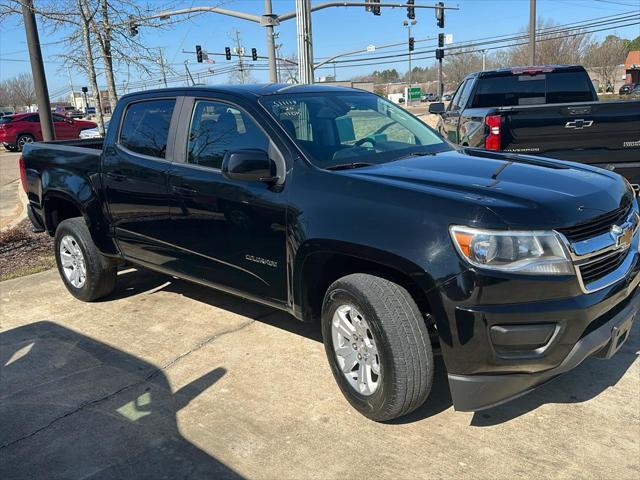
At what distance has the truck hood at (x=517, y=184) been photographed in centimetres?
273

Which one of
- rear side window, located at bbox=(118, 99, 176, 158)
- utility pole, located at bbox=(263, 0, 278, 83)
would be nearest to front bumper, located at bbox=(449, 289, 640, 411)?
Answer: rear side window, located at bbox=(118, 99, 176, 158)

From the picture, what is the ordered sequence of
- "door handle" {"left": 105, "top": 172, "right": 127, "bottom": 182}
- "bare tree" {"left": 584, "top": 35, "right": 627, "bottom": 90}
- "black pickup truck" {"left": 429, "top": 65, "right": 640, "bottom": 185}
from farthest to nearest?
1. "bare tree" {"left": 584, "top": 35, "right": 627, "bottom": 90}
2. "black pickup truck" {"left": 429, "top": 65, "right": 640, "bottom": 185}
3. "door handle" {"left": 105, "top": 172, "right": 127, "bottom": 182}

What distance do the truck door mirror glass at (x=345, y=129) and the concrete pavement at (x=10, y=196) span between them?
6923 millimetres

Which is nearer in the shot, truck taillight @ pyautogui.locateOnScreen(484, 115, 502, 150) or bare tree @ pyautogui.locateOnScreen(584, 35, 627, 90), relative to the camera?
truck taillight @ pyautogui.locateOnScreen(484, 115, 502, 150)

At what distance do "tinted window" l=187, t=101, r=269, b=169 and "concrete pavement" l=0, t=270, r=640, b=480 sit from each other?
1400mm

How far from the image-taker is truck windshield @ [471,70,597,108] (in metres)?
7.94

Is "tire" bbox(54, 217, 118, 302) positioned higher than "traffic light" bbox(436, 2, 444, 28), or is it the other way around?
"traffic light" bbox(436, 2, 444, 28)

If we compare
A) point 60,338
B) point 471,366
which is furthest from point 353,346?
point 60,338

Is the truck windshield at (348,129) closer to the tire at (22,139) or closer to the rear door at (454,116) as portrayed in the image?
the rear door at (454,116)

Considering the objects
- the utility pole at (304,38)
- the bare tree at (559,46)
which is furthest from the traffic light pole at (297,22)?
the bare tree at (559,46)

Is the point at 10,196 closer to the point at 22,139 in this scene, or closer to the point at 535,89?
the point at 535,89

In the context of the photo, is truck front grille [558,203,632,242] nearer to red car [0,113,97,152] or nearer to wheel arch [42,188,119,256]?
wheel arch [42,188,119,256]

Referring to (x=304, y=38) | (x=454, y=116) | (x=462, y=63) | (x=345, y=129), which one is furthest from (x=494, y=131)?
(x=462, y=63)

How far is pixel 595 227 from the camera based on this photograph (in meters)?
2.90
